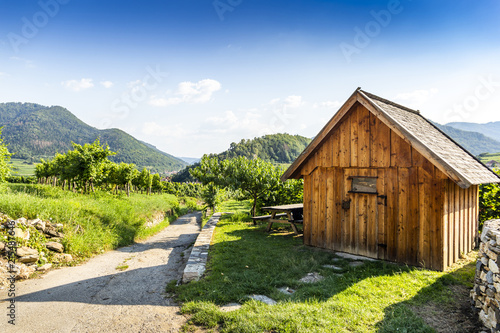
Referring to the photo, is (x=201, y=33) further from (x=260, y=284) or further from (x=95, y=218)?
(x=260, y=284)

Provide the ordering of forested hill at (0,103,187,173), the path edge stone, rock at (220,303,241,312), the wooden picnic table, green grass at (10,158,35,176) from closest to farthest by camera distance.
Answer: rock at (220,303,241,312)
the path edge stone
the wooden picnic table
green grass at (10,158,35,176)
forested hill at (0,103,187,173)

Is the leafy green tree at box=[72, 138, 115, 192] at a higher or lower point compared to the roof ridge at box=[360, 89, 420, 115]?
lower

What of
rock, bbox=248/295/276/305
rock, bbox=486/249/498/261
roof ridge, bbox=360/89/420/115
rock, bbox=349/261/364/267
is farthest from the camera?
roof ridge, bbox=360/89/420/115

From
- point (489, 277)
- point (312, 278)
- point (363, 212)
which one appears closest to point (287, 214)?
point (363, 212)

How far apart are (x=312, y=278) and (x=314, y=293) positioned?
3.01 ft

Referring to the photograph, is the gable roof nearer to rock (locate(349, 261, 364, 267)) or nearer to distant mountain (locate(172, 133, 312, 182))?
rock (locate(349, 261, 364, 267))

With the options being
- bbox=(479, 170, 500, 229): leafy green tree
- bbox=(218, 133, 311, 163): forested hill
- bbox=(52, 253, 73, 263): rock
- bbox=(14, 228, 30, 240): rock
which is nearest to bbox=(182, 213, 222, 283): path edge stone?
Result: bbox=(52, 253, 73, 263): rock

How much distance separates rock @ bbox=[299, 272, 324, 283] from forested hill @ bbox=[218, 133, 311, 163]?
11462 cm

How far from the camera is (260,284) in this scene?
5.27 metres

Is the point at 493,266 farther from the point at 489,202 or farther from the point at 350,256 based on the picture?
the point at 489,202

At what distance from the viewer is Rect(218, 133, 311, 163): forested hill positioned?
128 m

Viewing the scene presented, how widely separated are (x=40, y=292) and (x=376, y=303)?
6.64 metres

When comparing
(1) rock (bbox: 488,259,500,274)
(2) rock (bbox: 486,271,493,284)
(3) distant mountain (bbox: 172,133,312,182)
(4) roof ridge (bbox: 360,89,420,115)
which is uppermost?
(3) distant mountain (bbox: 172,133,312,182)

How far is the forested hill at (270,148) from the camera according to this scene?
127812 mm
